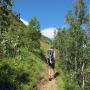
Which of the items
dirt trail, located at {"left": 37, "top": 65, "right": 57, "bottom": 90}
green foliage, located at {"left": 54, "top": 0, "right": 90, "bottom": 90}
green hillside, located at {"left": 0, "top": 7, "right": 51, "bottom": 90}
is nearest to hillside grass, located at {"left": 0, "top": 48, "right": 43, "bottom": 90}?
green hillside, located at {"left": 0, "top": 7, "right": 51, "bottom": 90}

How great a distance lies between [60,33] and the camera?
7488cm

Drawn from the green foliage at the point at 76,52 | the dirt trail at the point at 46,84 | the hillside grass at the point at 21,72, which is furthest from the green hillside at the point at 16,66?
the green foliage at the point at 76,52

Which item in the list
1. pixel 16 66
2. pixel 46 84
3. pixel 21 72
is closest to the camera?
pixel 21 72

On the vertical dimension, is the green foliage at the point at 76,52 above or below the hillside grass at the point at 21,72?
above

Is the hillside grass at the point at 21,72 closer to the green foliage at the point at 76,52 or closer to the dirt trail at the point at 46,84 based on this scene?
the dirt trail at the point at 46,84

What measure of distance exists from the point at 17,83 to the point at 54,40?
46.8 metres

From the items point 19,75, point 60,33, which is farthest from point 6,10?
point 60,33

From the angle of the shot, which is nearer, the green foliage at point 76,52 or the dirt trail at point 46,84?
the dirt trail at point 46,84

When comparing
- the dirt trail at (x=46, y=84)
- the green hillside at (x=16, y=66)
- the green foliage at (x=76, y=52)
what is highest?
the green foliage at (x=76, y=52)

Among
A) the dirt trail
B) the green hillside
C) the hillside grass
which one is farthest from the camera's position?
the dirt trail

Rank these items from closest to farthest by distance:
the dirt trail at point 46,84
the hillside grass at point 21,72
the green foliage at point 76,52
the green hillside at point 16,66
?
the green hillside at point 16,66 < the hillside grass at point 21,72 < the dirt trail at point 46,84 < the green foliage at point 76,52

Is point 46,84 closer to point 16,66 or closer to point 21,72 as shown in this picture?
point 21,72

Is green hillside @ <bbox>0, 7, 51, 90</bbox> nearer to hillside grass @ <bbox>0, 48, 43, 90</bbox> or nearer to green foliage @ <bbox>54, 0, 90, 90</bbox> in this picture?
hillside grass @ <bbox>0, 48, 43, 90</bbox>

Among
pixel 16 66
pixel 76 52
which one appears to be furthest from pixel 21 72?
pixel 76 52
